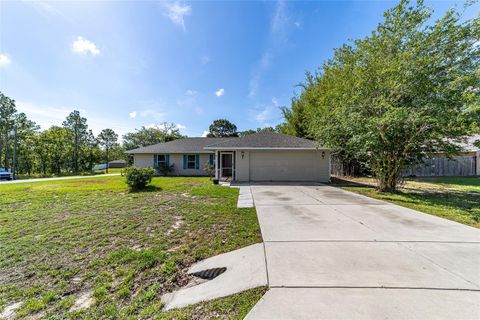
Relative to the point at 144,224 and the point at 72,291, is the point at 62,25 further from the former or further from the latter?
the point at 72,291

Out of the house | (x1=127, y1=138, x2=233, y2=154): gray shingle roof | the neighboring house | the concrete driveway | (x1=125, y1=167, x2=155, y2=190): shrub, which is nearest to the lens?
the concrete driveway

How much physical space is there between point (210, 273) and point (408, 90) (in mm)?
10071

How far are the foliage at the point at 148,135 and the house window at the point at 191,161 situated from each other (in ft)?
78.4

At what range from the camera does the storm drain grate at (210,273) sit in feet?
9.52

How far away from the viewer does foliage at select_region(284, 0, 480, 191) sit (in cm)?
730

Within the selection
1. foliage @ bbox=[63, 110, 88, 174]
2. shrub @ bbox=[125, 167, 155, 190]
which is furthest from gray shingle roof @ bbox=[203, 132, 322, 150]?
foliage @ bbox=[63, 110, 88, 174]

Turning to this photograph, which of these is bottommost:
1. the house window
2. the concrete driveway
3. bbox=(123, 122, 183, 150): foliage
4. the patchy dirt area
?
the patchy dirt area

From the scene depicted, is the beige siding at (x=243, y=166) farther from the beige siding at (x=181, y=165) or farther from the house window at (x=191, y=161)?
the house window at (x=191, y=161)

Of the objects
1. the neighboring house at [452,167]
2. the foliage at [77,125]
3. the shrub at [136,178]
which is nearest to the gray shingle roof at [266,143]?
the shrub at [136,178]

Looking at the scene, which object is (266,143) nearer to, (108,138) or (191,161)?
(191,161)

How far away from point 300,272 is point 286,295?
1.83 ft

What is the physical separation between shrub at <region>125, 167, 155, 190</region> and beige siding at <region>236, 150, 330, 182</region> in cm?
595

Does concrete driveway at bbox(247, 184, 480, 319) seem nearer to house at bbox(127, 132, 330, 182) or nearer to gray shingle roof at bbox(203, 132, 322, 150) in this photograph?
gray shingle roof at bbox(203, 132, 322, 150)

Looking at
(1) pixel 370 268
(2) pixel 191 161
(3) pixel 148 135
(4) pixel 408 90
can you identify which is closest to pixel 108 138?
(3) pixel 148 135
